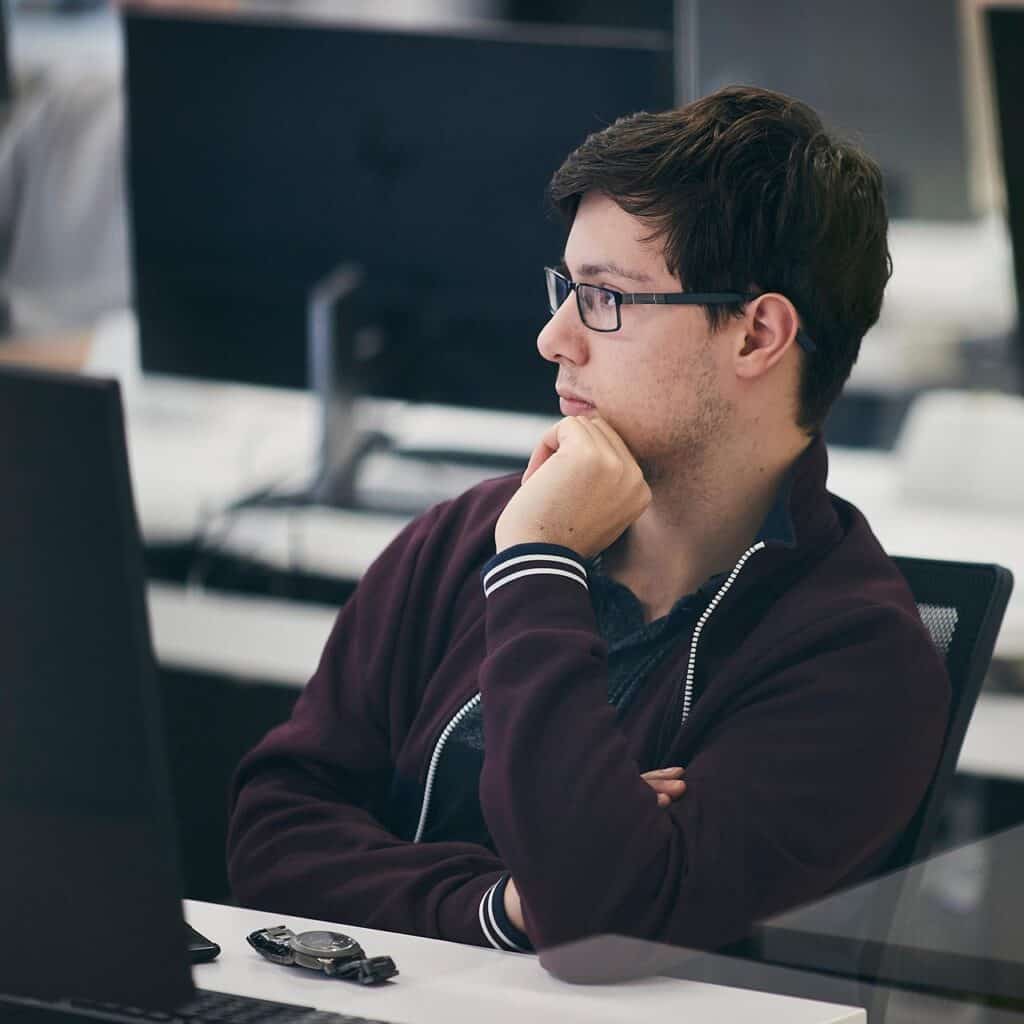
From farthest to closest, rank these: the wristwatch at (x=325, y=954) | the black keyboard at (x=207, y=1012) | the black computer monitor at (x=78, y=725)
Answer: the wristwatch at (x=325, y=954) < the black keyboard at (x=207, y=1012) < the black computer monitor at (x=78, y=725)

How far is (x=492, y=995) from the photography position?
1.18m

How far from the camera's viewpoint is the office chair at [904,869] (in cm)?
126

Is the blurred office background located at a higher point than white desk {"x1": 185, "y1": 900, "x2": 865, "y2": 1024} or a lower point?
higher

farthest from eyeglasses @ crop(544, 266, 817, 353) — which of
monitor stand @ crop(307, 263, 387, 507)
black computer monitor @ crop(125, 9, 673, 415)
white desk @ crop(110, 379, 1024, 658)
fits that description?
monitor stand @ crop(307, 263, 387, 507)

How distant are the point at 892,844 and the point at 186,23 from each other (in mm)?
1650

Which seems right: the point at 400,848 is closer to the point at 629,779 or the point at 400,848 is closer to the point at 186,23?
the point at 629,779

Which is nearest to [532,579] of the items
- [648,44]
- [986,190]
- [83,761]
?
[83,761]

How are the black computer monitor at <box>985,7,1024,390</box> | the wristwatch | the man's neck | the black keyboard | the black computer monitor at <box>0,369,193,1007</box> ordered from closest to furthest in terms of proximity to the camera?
1. the black computer monitor at <box>0,369,193,1007</box>
2. the black keyboard
3. the wristwatch
4. the man's neck
5. the black computer monitor at <box>985,7,1024,390</box>

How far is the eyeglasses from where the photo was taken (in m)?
1.38

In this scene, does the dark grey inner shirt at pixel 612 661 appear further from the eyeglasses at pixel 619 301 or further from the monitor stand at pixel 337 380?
the monitor stand at pixel 337 380

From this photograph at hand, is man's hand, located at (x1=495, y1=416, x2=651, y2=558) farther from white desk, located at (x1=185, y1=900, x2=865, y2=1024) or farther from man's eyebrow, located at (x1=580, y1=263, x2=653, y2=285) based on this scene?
white desk, located at (x1=185, y1=900, x2=865, y2=1024)

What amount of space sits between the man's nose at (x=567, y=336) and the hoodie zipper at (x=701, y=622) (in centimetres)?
19

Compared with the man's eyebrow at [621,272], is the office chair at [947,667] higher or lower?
lower

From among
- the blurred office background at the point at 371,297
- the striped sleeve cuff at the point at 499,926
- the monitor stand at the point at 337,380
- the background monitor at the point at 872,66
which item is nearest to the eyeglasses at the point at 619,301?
the striped sleeve cuff at the point at 499,926
